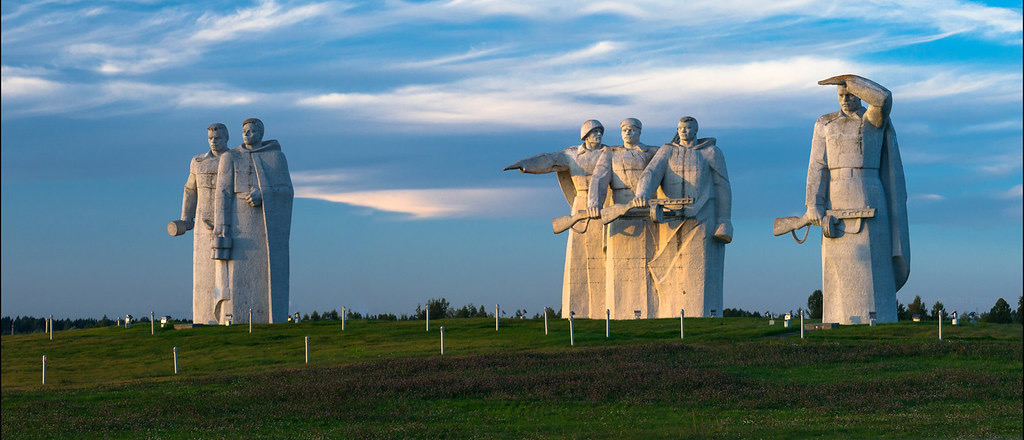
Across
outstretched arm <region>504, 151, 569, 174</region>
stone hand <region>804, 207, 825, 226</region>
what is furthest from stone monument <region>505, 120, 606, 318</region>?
stone hand <region>804, 207, 825, 226</region>

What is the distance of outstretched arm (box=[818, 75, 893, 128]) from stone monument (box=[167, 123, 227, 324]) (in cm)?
2275

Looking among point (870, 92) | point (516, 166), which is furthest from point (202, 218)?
point (870, 92)

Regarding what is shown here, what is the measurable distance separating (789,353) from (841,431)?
931cm

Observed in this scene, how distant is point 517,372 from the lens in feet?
86.9

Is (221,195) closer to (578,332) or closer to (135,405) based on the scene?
(578,332)

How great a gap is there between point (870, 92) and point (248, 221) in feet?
75.0

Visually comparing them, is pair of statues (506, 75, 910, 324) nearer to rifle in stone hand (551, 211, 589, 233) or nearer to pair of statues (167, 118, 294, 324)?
rifle in stone hand (551, 211, 589, 233)

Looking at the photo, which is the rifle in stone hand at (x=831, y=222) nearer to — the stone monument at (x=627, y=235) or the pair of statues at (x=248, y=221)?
the stone monument at (x=627, y=235)

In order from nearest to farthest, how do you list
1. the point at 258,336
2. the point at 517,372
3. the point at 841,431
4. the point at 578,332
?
1. the point at 841,431
2. the point at 517,372
3. the point at 578,332
4. the point at 258,336

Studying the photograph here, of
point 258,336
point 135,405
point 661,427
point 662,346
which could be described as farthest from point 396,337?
point 661,427

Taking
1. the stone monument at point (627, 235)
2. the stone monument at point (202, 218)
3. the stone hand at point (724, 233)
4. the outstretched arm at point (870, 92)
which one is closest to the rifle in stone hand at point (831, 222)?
the outstretched arm at point (870, 92)

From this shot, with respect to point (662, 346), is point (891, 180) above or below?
above

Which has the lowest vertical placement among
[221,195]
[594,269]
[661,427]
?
[661,427]

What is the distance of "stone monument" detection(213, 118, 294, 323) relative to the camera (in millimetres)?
44188
